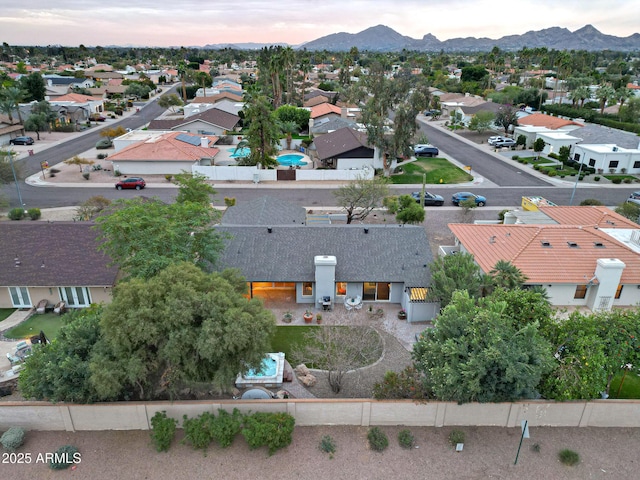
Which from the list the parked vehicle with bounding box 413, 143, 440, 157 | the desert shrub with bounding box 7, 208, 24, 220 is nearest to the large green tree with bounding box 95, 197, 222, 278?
the desert shrub with bounding box 7, 208, 24, 220

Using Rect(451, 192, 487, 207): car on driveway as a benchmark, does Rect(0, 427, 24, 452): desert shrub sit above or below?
below

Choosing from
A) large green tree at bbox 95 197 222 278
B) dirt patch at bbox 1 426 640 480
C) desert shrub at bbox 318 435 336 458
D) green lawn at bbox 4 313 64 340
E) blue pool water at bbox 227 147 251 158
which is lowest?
green lawn at bbox 4 313 64 340

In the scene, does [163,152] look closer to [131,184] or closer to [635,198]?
[131,184]

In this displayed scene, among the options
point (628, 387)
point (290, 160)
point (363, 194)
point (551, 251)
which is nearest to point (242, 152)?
point (290, 160)

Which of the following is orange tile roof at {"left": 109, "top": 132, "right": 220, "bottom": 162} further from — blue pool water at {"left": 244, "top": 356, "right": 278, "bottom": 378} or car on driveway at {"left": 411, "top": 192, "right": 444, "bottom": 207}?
blue pool water at {"left": 244, "top": 356, "right": 278, "bottom": 378}

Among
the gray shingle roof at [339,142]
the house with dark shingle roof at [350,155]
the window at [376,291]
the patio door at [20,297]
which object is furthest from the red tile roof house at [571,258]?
the patio door at [20,297]

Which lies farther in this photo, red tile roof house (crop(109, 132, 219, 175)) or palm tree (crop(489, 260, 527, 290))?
red tile roof house (crop(109, 132, 219, 175))

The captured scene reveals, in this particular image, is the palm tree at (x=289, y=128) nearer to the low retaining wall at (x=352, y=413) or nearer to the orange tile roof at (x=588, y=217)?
the orange tile roof at (x=588, y=217)

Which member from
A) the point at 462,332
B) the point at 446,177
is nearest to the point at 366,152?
the point at 446,177

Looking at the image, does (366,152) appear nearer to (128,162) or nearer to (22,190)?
(128,162)
